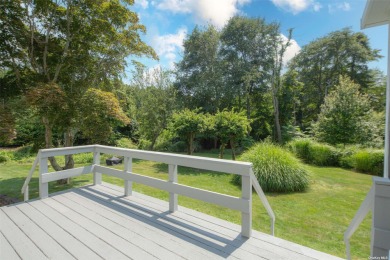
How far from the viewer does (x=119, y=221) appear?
300 centimetres

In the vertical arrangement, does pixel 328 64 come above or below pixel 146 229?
above

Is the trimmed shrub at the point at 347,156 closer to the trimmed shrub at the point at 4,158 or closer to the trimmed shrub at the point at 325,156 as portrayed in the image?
the trimmed shrub at the point at 325,156

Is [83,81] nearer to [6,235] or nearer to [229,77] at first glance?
[6,235]

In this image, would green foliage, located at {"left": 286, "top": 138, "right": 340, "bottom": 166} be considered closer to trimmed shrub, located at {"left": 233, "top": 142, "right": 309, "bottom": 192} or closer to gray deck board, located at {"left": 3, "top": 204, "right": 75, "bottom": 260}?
trimmed shrub, located at {"left": 233, "top": 142, "right": 309, "bottom": 192}

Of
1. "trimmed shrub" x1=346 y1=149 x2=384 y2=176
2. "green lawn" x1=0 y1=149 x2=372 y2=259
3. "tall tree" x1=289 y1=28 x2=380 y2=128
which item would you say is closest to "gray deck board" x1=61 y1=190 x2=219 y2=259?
"green lawn" x1=0 y1=149 x2=372 y2=259

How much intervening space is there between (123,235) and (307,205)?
13.8ft

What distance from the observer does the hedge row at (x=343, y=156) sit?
832cm

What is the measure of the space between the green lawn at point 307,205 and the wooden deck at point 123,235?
1396 mm

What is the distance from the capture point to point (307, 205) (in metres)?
5.05

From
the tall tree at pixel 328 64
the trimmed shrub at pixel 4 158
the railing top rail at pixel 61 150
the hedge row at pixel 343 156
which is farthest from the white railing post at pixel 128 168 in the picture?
the tall tree at pixel 328 64

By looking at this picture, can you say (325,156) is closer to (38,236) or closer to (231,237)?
(231,237)

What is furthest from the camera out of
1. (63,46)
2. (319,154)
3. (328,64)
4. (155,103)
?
(328,64)

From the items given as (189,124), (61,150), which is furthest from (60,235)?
(189,124)

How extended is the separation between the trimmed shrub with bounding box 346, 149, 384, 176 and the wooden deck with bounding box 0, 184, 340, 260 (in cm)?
809
